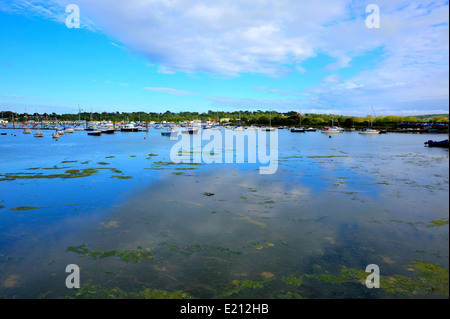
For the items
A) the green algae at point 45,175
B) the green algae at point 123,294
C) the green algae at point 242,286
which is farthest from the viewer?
the green algae at point 45,175

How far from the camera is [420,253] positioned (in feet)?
27.9

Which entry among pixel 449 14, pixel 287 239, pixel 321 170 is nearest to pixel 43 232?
pixel 287 239

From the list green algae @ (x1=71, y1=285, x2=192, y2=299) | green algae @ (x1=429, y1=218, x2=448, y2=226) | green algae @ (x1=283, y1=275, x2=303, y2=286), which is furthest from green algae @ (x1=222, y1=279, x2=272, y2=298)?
green algae @ (x1=429, y1=218, x2=448, y2=226)

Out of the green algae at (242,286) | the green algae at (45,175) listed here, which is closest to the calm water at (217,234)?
the green algae at (242,286)

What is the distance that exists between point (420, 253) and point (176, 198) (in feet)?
37.6

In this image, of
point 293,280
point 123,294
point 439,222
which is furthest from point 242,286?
point 439,222

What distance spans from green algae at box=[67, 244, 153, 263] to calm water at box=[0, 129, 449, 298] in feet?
0.23

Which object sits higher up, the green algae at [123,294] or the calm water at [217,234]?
the calm water at [217,234]

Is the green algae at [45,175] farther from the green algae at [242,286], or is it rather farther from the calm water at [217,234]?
the green algae at [242,286]

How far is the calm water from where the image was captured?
707cm

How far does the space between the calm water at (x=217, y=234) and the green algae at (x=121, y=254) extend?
69mm

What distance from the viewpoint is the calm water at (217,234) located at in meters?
7.07

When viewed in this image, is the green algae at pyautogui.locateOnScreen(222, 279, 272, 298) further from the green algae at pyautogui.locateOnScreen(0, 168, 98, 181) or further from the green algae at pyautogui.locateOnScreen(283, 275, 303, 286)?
the green algae at pyautogui.locateOnScreen(0, 168, 98, 181)

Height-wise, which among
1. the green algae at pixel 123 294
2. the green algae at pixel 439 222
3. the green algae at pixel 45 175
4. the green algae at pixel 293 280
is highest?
the green algae at pixel 45 175
